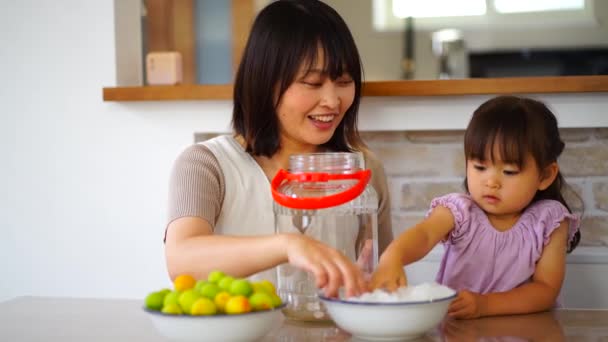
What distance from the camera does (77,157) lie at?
2.04m

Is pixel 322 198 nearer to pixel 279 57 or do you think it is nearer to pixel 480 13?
Result: pixel 279 57

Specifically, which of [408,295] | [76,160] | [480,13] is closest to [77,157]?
[76,160]

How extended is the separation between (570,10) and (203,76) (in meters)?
2.00

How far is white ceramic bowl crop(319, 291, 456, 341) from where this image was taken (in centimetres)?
88

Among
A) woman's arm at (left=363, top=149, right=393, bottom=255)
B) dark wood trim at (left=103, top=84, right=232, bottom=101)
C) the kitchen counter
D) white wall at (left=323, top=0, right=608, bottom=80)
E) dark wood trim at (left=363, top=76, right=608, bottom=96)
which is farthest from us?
white wall at (left=323, top=0, right=608, bottom=80)

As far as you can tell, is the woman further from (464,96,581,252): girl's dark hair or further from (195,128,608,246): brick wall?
(195,128,608,246): brick wall

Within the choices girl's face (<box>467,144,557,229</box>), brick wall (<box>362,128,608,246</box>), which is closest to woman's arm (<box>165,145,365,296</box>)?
girl's face (<box>467,144,557,229</box>)

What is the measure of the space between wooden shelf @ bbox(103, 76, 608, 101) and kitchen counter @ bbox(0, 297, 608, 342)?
2.41 ft

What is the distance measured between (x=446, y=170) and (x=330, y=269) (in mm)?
1132

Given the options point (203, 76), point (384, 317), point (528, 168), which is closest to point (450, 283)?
point (528, 168)

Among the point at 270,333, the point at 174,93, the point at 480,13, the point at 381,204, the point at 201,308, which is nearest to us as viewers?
the point at 201,308

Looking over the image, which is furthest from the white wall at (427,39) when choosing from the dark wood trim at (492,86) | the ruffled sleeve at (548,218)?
the ruffled sleeve at (548,218)

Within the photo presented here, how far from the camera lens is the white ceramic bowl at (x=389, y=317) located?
34.4 inches

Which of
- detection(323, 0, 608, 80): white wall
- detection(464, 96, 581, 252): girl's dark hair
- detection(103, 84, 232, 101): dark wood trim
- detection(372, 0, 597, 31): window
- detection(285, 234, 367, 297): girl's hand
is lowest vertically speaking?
detection(285, 234, 367, 297): girl's hand
